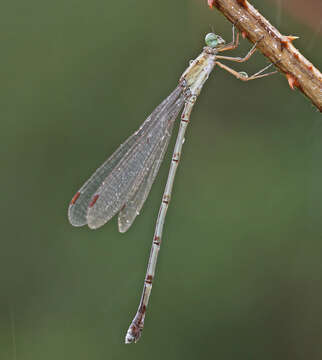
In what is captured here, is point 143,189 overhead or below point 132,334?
overhead

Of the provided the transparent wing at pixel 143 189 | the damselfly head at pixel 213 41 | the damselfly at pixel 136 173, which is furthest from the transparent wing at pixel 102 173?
the damselfly head at pixel 213 41

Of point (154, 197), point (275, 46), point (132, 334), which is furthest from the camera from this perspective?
point (154, 197)

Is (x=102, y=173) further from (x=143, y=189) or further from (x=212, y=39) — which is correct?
(x=212, y=39)

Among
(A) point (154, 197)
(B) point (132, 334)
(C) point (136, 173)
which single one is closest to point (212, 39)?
(C) point (136, 173)

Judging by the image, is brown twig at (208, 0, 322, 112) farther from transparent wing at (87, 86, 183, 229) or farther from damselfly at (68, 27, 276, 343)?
transparent wing at (87, 86, 183, 229)

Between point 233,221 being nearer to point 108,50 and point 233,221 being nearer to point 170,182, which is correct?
point 170,182

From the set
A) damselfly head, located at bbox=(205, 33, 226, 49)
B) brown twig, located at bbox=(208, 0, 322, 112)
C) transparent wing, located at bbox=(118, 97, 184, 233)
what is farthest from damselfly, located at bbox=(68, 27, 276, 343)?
brown twig, located at bbox=(208, 0, 322, 112)

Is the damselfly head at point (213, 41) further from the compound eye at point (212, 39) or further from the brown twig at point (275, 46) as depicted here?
the brown twig at point (275, 46)
